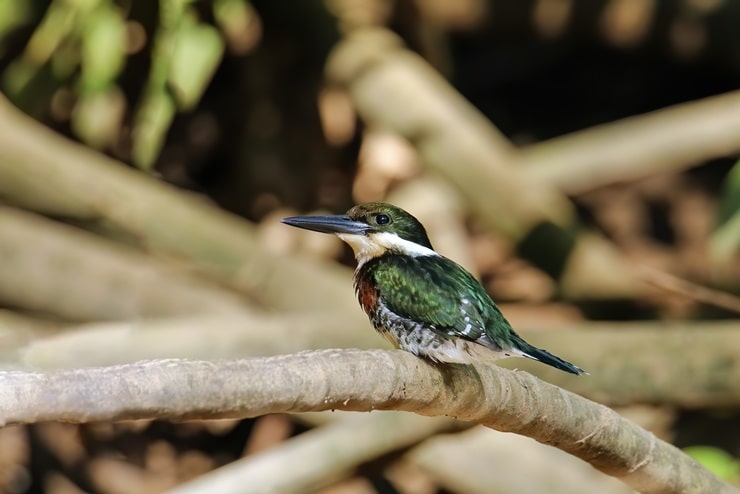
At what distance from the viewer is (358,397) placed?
114 centimetres

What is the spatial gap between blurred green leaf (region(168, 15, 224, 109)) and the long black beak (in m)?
1.12

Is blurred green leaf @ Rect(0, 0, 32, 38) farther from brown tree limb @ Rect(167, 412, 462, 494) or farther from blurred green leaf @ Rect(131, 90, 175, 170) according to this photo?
brown tree limb @ Rect(167, 412, 462, 494)

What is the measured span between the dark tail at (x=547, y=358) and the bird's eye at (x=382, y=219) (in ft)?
0.88

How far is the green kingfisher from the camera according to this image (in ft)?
4.83

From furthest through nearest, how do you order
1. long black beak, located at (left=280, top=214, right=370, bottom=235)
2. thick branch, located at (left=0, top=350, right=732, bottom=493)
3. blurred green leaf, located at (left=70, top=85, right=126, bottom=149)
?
blurred green leaf, located at (left=70, top=85, right=126, bottom=149) → long black beak, located at (left=280, top=214, right=370, bottom=235) → thick branch, located at (left=0, top=350, right=732, bottom=493)

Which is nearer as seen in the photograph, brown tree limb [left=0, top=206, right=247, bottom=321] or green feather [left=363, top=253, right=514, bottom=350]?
green feather [left=363, top=253, right=514, bottom=350]

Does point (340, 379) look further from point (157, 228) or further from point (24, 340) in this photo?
point (157, 228)

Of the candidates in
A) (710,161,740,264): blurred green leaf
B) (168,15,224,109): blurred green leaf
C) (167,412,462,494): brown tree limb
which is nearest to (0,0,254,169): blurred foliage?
Answer: (168,15,224,109): blurred green leaf

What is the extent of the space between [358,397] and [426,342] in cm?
Answer: 33

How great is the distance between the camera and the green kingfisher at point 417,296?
1.47 metres

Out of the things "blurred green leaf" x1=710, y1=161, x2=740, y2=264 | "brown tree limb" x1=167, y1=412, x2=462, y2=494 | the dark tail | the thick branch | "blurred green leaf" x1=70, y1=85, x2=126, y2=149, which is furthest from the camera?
"blurred green leaf" x1=70, y1=85, x2=126, y2=149

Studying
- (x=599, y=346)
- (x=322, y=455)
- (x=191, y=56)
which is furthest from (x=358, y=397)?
(x=191, y=56)

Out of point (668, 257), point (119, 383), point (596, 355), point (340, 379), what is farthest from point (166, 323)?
point (668, 257)

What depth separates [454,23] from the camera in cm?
369
